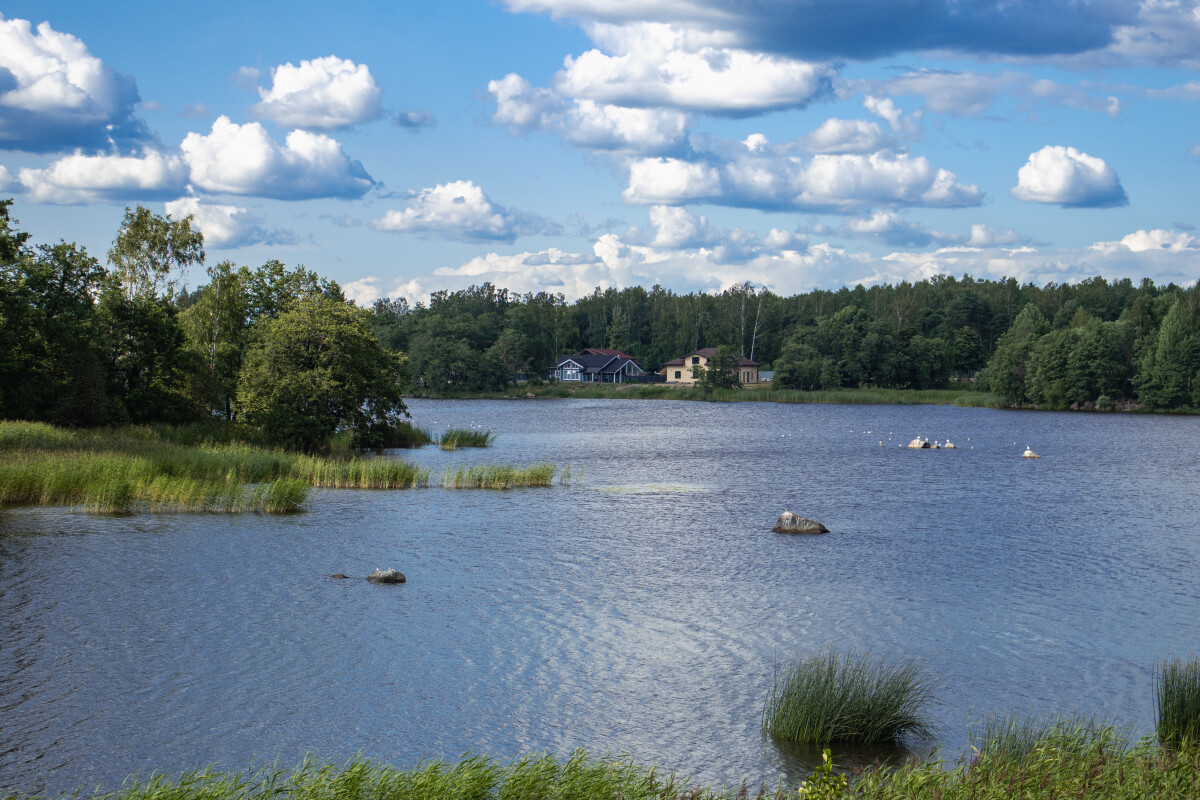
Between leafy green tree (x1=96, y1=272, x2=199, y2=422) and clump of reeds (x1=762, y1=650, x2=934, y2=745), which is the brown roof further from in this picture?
clump of reeds (x1=762, y1=650, x2=934, y2=745)

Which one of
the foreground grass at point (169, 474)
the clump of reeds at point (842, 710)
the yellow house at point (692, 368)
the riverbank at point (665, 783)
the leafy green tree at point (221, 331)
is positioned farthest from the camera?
the yellow house at point (692, 368)

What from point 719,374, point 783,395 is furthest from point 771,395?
point 719,374

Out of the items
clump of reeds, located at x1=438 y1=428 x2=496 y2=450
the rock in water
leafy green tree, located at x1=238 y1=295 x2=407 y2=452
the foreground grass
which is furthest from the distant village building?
the rock in water

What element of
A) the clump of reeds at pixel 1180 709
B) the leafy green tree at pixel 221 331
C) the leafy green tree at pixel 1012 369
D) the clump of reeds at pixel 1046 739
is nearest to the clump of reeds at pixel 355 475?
the leafy green tree at pixel 221 331

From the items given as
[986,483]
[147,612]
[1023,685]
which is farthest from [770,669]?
[986,483]

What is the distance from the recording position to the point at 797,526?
30.3 m

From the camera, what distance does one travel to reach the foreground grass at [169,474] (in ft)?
98.5

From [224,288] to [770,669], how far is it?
140ft

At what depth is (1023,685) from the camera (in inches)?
622

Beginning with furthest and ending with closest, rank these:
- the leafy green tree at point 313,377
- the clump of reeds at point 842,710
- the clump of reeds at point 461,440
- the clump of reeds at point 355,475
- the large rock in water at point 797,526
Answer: the clump of reeds at point 461,440, the leafy green tree at point 313,377, the clump of reeds at point 355,475, the large rock in water at point 797,526, the clump of reeds at point 842,710

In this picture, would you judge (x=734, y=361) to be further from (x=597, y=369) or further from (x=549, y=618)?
(x=549, y=618)

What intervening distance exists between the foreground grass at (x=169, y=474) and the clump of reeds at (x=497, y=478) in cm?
4

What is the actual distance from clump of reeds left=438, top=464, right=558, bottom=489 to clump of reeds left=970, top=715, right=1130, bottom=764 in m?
27.6

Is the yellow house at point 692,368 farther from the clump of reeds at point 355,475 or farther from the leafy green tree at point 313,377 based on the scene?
the clump of reeds at point 355,475
